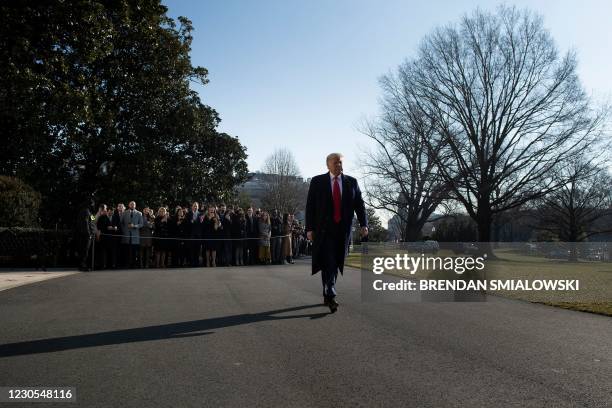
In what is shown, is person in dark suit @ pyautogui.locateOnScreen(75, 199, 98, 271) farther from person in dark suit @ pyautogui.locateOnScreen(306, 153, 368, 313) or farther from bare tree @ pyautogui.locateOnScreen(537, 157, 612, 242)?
bare tree @ pyautogui.locateOnScreen(537, 157, 612, 242)

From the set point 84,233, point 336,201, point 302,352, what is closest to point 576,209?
point 84,233

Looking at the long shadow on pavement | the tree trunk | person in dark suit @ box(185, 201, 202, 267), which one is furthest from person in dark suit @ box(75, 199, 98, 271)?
the tree trunk

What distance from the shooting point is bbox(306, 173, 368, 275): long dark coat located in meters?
8.07

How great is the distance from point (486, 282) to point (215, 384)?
31.9ft

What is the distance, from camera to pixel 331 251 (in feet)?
26.5

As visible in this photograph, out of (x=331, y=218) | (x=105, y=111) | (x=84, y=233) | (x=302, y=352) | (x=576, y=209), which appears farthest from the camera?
(x=576, y=209)

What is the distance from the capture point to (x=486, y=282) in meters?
12.5

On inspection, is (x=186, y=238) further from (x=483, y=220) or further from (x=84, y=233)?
(x=483, y=220)

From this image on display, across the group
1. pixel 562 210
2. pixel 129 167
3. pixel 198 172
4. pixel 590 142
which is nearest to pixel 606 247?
pixel 590 142

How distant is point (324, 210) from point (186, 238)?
1174 centimetres

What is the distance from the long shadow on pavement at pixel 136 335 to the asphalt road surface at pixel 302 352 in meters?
0.02

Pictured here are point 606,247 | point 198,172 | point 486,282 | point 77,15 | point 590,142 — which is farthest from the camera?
point 590,142

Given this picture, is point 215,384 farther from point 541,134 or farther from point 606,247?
point 541,134

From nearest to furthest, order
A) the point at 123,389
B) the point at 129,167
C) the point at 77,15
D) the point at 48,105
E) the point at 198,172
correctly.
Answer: the point at 123,389 < the point at 77,15 < the point at 48,105 < the point at 129,167 < the point at 198,172
